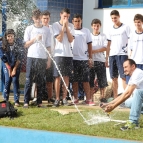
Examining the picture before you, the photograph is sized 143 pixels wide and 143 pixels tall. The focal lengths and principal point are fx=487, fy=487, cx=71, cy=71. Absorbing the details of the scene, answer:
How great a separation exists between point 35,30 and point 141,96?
3202 mm

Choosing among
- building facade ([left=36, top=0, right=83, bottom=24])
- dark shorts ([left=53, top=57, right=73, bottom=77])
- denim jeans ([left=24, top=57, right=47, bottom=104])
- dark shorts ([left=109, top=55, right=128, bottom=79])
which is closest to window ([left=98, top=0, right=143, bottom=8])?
building facade ([left=36, top=0, right=83, bottom=24])

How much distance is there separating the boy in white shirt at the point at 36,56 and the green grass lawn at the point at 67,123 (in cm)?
47

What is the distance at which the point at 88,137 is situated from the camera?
703 centimetres

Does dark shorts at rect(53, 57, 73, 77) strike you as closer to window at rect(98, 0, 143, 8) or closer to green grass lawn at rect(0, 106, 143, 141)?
green grass lawn at rect(0, 106, 143, 141)

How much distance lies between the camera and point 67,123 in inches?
323

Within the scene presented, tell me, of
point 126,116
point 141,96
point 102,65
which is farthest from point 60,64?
point 141,96

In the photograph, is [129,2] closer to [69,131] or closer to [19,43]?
[19,43]

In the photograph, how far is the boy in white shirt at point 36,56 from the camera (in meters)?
9.98

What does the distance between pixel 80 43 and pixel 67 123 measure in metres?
2.84

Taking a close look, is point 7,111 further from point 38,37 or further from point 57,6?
point 57,6

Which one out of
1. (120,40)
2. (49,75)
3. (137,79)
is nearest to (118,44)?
(120,40)

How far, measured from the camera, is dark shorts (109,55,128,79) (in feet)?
33.7

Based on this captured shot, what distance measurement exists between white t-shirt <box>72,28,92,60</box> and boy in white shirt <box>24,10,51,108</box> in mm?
741

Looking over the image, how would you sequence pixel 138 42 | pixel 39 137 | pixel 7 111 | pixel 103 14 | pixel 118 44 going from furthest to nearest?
pixel 103 14, pixel 118 44, pixel 138 42, pixel 7 111, pixel 39 137
